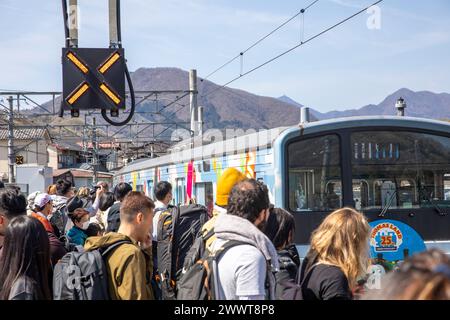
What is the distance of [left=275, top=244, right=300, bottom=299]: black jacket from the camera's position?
3254mm

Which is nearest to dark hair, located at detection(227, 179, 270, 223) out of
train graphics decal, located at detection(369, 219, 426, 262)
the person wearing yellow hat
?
the person wearing yellow hat

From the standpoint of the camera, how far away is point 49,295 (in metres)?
3.23

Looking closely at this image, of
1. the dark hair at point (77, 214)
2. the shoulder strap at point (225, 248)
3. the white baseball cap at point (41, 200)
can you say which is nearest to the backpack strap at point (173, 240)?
the dark hair at point (77, 214)

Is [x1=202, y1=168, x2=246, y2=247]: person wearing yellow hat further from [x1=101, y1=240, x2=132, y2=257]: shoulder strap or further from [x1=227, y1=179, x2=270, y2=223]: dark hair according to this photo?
[x1=101, y1=240, x2=132, y2=257]: shoulder strap

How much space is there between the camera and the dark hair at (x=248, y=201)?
3.21m

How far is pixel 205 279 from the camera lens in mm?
3020

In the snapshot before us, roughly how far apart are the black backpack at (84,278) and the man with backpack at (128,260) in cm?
4

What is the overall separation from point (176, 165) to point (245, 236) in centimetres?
948

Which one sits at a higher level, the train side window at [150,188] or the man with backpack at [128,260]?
the train side window at [150,188]

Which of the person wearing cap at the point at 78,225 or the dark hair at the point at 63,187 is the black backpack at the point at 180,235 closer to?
the person wearing cap at the point at 78,225

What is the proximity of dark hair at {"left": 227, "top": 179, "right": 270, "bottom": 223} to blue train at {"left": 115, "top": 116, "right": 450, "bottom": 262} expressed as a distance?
3.41m

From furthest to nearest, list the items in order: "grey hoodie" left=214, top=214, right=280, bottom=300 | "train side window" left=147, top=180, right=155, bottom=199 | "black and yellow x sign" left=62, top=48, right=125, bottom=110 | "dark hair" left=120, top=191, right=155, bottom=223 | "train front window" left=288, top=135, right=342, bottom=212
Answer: "train side window" left=147, top=180, right=155, bottom=199 → "train front window" left=288, top=135, right=342, bottom=212 → "black and yellow x sign" left=62, top=48, right=125, bottom=110 → "dark hair" left=120, top=191, right=155, bottom=223 → "grey hoodie" left=214, top=214, right=280, bottom=300

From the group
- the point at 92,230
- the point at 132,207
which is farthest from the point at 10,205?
the point at 92,230

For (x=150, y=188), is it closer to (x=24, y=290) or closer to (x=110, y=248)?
(x=110, y=248)
